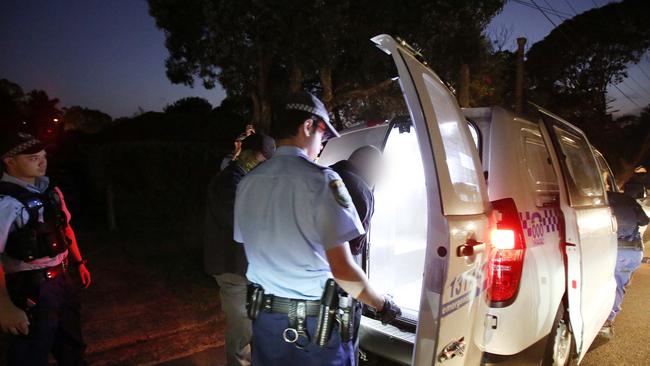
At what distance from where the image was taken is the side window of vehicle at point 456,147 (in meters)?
1.95

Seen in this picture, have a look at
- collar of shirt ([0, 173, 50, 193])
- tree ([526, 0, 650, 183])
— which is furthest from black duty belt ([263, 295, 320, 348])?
tree ([526, 0, 650, 183])

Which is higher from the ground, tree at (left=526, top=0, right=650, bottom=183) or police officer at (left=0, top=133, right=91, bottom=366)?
tree at (left=526, top=0, right=650, bottom=183)

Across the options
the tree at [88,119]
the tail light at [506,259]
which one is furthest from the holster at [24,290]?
the tree at [88,119]

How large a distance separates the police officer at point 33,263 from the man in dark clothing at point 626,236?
16.9ft

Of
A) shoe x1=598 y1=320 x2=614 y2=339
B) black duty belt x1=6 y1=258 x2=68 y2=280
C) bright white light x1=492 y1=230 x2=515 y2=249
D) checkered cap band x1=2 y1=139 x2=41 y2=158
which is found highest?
checkered cap band x1=2 y1=139 x2=41 y2=158

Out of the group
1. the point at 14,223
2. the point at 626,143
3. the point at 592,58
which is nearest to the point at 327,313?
the point at 14,223

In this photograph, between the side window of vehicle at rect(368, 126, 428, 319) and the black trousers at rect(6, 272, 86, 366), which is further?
the side window of vehicle at rect(368, 126, 428, 319)

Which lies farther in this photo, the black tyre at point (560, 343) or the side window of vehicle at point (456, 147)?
the black tyre at point (560, 343)

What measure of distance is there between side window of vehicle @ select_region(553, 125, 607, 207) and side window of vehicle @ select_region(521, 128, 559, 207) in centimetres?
11

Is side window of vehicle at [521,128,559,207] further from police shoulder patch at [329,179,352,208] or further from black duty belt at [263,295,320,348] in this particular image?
black duty belt at [263,295,320,348]

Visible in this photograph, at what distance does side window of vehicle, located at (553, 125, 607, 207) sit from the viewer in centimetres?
290

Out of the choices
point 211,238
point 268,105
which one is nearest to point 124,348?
point 211,238

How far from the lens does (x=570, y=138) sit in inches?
137

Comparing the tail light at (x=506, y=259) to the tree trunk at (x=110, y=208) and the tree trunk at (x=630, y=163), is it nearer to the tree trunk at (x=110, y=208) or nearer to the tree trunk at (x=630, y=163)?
the tree trunk at (x=110, y=208)
